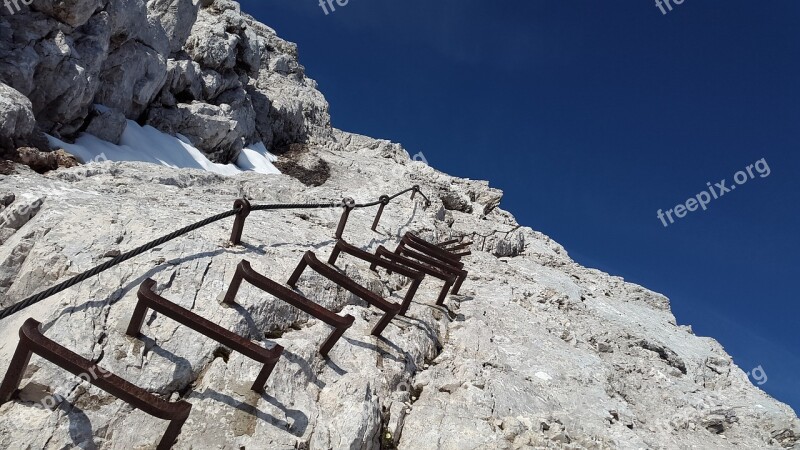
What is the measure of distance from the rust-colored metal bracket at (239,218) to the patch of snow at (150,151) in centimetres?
1015

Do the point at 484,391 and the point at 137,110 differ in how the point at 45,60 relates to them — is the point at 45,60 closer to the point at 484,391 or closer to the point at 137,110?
the point at 137,110

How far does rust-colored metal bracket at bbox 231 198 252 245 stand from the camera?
291 inches

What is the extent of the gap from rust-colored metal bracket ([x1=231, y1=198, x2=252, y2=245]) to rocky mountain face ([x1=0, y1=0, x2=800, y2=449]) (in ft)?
0.56

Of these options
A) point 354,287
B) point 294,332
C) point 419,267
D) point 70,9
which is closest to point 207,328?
point 294,332

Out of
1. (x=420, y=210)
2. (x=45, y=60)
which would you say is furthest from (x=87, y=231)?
(x=45, y=60)

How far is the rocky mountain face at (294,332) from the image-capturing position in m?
5.01

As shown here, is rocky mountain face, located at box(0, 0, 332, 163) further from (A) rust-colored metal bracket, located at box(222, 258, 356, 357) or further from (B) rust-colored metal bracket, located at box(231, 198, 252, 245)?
(A) rust-colored metal bracket, located at box(222, 258, 356, 357)

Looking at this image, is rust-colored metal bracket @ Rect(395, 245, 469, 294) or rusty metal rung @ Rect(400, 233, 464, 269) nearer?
rust-colored metal bracket @ Rect(395, 245, 469, 294)

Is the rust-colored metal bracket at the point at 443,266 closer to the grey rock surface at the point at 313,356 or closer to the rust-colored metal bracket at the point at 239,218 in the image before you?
the grey rock surface at the point at 313,356

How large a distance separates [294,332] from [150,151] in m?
16.0

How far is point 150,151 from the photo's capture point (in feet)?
63.3

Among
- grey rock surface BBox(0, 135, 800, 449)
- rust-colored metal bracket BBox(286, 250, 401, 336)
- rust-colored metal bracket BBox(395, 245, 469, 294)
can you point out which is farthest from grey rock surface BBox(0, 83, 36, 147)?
rust-colored metal bracket BBox(395, 245, 469, 294)

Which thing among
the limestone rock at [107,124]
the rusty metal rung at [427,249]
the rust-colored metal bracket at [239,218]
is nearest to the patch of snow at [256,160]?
the limestone rock at [107,124]

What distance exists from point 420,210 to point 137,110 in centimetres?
1422
